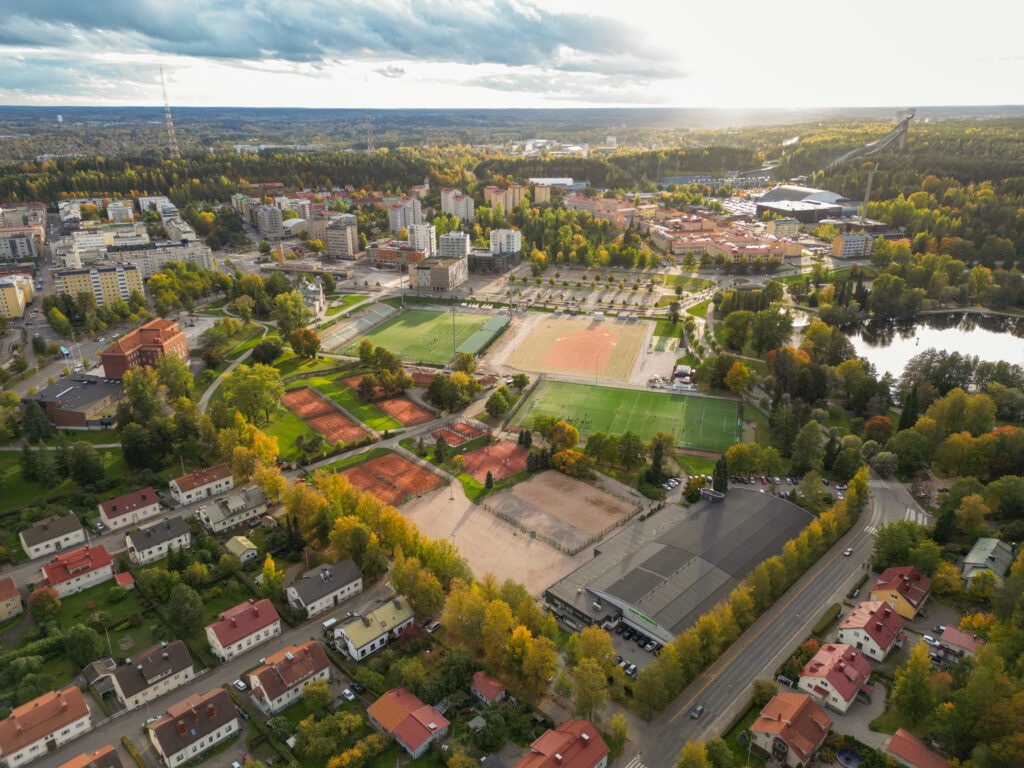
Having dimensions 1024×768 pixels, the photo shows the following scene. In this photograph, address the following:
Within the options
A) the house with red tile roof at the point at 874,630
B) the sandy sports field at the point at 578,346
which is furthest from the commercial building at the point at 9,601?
the sandy sports field at the point at 578,346

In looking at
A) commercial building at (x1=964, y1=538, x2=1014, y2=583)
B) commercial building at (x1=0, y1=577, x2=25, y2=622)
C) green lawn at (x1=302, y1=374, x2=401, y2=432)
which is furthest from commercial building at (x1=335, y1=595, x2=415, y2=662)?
commercial building at (x1=964, y1=538, x2=1014, y2=583)

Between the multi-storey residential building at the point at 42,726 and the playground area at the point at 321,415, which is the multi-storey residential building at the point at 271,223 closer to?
the playground area at the point at 321,415

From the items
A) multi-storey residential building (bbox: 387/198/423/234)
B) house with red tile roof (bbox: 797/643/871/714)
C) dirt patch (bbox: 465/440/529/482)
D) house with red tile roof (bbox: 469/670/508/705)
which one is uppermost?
multi-storey residential building (bbox: 387/198/423/234)

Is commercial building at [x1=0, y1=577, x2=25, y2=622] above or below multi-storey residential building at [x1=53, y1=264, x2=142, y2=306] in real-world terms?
below

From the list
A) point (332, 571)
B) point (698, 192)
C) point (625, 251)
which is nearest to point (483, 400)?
point (332, 571)

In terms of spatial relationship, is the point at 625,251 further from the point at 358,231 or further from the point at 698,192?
the point at 698,192

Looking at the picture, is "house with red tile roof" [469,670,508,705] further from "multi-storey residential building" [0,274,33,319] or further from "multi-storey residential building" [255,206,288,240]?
"multi-storey residential building" [255,206,288,240]
